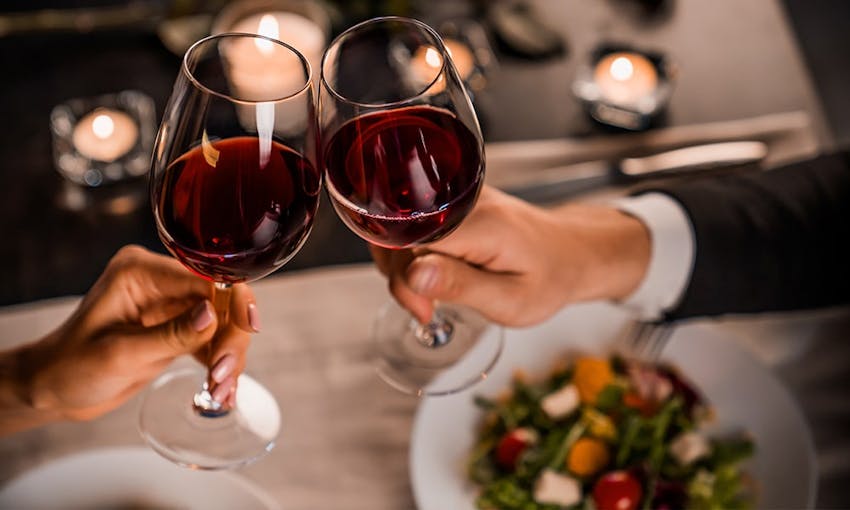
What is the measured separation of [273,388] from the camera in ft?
3.54

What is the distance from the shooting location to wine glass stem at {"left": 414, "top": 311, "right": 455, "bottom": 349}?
41.3 inches

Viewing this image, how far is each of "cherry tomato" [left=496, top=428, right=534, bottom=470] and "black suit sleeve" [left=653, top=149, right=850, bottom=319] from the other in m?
0.25

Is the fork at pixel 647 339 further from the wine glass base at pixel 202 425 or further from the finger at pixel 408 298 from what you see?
the wine glass base at pixel 202 425

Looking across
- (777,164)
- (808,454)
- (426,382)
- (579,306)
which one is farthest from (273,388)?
(777,164)

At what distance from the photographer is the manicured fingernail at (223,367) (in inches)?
32.6

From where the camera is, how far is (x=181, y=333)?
0.79m

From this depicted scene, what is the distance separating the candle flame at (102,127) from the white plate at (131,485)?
1.64 ft

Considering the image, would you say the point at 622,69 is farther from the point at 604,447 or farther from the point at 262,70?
the point at 262,70

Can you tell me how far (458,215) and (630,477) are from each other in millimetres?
388

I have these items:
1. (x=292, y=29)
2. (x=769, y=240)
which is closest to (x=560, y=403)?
(x=769, y=240)

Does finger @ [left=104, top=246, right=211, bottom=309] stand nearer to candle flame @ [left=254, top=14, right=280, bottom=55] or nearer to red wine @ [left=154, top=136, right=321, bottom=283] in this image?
red wine @ [left=154, top=136, right=321, bottom=283]

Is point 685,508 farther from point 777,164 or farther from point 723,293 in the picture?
point 777,164

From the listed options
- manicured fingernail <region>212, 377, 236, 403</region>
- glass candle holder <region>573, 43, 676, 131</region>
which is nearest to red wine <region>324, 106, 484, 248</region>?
manicured fingernail <region>212, 377, 236, 403</region>

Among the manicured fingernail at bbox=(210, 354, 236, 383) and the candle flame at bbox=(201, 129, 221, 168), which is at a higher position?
the candle flame at bbox=(201, 129, 221, 168)
